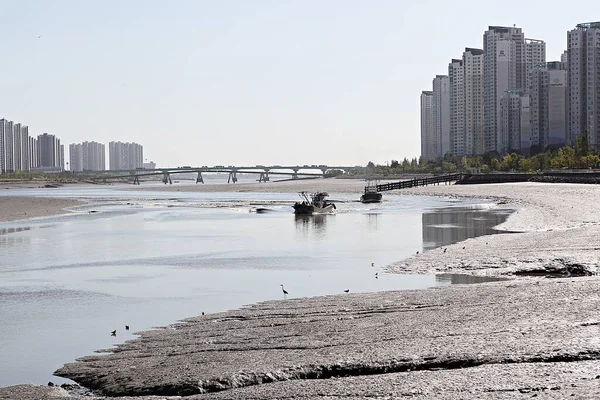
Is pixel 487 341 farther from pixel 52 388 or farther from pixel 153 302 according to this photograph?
pixel 153 302

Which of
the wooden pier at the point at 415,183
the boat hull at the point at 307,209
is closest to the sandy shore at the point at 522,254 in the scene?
the boat hull at the point at 307,209

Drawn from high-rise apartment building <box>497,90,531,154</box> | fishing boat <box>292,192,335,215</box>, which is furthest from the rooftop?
fishing boat <box>292,192,335,215</box>

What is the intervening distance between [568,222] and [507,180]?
84.1m

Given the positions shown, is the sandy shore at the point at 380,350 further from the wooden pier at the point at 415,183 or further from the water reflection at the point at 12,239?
the wooden pier at the point at 415,183

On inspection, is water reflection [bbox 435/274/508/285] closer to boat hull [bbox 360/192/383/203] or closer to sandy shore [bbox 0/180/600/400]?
sandy shore [bbox 0/180/600/400]

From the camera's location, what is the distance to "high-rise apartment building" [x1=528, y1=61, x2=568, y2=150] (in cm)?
17438

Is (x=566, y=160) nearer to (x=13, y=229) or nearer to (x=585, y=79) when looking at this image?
(x=585, y=79)

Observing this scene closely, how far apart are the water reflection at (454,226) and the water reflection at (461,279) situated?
30.7 feet

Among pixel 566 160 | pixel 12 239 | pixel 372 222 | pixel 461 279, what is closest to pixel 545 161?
pixel 566 160

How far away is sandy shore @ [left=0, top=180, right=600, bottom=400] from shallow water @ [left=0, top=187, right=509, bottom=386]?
5.12ft

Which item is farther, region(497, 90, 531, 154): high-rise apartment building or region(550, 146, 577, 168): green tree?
region(497, 90, 531, 154): high-rise apartment building

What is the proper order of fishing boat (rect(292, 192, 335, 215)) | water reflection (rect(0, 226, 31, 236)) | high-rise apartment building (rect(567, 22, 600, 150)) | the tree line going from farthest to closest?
high-rise apartment building (rect(567, 22, 600, 150)) → the tree line → fishing boat (rect(292, 192, 335, 215)) → water reflection (rect(0, 226, 31, 236))

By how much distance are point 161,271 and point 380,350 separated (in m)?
15.7

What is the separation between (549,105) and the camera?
176 metres
